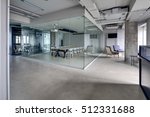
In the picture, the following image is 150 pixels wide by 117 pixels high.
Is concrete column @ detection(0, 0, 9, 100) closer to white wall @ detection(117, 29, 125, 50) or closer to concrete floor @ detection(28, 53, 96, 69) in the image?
concrete floor @ detection(28, 53, 96, 69)

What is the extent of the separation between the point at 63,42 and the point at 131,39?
4558 millimetres

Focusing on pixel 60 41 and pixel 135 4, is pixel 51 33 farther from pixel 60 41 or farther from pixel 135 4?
pixel 135 4

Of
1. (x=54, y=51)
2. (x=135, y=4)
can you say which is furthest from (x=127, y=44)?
(x=54, y=51)

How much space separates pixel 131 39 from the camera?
7.95 m

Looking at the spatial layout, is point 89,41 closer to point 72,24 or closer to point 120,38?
point 72,24

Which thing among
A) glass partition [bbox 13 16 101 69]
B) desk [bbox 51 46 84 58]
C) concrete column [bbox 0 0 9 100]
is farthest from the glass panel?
concrete column [bbox 0 0 9 100]

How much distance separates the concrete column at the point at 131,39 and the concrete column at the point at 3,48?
7722 mm

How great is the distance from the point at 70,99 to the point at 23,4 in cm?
555

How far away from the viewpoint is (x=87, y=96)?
294 centimetres

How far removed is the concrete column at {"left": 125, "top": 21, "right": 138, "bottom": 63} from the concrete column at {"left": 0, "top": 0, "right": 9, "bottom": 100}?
7722 millimetres

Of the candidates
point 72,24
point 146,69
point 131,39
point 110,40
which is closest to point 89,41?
point 72,24

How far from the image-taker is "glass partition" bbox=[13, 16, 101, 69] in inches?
273

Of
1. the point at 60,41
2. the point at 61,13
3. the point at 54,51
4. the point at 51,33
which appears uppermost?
the point at 61,13

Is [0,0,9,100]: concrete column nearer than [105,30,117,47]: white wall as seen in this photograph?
Yes
